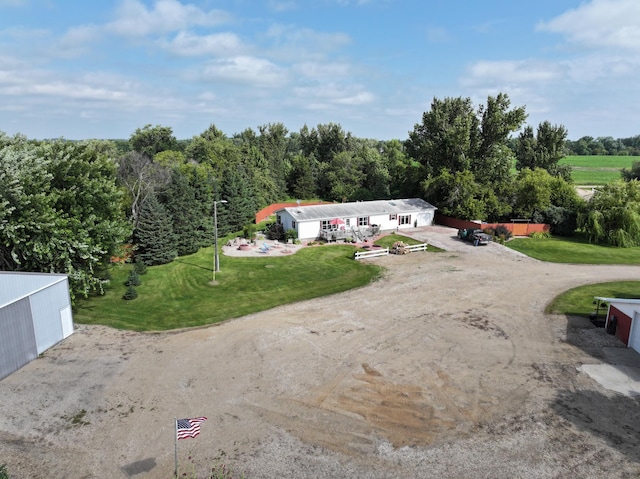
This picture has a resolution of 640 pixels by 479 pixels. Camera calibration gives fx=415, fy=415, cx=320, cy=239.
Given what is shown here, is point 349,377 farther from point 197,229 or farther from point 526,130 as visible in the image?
point 526,130

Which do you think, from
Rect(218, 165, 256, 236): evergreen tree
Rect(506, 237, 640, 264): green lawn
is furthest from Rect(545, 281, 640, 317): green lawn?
Rect(218, 165, 256, 236): evergreen tree

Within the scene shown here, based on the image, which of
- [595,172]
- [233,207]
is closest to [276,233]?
[233,207]

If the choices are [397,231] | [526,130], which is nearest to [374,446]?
[397,231]

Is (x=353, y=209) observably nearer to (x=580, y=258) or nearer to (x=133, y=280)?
(x=580, y=258)

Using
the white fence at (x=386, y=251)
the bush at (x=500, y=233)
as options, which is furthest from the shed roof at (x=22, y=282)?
the bush at (x=500, y=233)

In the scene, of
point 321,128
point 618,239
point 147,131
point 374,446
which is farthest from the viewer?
point 321,128

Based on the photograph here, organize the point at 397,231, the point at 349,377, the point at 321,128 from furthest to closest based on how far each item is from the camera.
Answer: the point at 321,128
the point at 397,231
the point at 349,377

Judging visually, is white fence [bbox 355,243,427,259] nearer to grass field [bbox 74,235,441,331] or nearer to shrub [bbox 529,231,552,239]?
grass field [bbox 74,235,441,331]
